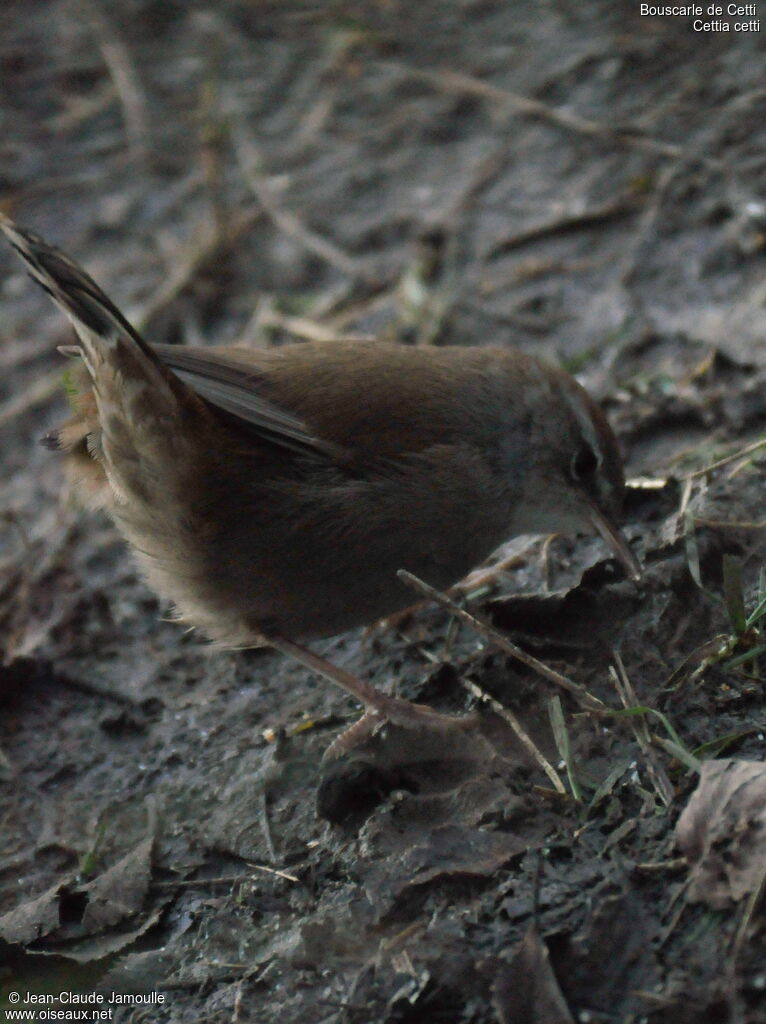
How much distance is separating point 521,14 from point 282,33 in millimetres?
1825

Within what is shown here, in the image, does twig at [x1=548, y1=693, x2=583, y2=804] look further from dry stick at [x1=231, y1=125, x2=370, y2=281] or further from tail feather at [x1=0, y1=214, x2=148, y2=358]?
dry stick at [x1=231, y1=125, x2=370, y2=281]

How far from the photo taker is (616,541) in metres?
4.33

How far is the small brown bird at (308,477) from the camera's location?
A: 414 cm

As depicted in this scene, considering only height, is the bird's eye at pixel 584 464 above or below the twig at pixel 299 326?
above

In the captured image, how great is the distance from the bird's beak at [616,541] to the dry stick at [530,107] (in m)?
3.08

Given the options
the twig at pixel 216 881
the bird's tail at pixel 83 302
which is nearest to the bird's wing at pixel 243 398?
the bird's tail at pixel 83 302

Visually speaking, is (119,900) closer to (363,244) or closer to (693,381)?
(693,381)

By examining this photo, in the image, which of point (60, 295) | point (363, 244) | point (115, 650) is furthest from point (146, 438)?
point (363, 244)

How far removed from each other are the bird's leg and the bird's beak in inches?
30.3

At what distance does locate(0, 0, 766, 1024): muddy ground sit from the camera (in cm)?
320

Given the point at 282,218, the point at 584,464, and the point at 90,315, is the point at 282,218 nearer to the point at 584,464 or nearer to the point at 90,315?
the point at 584,464

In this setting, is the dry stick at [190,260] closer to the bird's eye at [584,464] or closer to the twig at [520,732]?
the bird's eye at [584,464]

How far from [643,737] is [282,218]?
16.3 feet

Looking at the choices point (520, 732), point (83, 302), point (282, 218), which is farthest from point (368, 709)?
point (282, 218)
